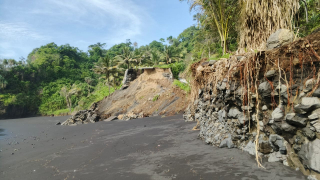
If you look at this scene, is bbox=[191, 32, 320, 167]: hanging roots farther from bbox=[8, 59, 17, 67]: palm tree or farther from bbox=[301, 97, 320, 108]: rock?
bbox=[8, 59, 17, 67]: palm tree

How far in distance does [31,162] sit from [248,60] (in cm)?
667

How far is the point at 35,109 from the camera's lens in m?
43.9

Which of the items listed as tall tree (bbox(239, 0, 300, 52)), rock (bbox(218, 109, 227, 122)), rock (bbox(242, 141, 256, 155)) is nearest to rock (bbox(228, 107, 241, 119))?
rock (bbox(218, 109, 227, 122))

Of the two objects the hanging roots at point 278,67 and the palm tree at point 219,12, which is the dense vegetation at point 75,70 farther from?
the hanging roots at point 278,67

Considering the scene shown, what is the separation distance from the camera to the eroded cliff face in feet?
10.3

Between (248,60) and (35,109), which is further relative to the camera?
(35,109)

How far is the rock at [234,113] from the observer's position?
490 centimetres

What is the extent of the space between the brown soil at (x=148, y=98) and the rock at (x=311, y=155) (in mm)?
14292

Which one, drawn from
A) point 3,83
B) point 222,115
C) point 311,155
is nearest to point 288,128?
point 311,155

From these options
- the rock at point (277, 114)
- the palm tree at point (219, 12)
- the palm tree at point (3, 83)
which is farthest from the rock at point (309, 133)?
the palm tree at point (3, 83)

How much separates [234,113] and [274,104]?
115 centimetres

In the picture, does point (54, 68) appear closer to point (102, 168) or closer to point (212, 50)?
point (212, 50)

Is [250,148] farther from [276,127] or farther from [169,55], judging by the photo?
[169,55]

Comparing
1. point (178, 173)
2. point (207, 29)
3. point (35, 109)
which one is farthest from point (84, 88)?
point (178, 173)
